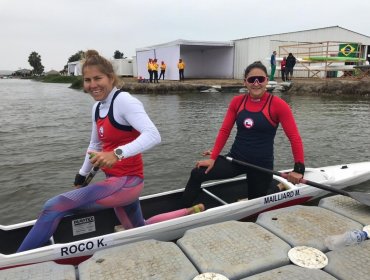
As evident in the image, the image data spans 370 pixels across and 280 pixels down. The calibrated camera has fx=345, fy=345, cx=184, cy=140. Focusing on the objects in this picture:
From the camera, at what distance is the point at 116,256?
3.15 m

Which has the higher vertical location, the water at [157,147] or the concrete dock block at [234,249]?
the concrete dock block at [234,249]

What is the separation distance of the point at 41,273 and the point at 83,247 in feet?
2.33

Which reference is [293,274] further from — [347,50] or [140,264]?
[347,50]

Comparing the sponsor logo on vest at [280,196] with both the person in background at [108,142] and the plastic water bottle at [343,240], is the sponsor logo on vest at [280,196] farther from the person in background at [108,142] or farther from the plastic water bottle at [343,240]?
the person in background at [108,142]

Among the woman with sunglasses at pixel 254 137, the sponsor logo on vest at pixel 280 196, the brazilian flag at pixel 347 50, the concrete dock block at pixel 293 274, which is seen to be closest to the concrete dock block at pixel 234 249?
the concrete dock block at pixel 293 274

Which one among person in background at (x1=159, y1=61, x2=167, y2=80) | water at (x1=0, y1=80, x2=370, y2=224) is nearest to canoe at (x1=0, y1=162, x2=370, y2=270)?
water at (x1=0, y1=80, x2=370, y2=224)

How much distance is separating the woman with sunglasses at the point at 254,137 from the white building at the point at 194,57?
26.4 metres

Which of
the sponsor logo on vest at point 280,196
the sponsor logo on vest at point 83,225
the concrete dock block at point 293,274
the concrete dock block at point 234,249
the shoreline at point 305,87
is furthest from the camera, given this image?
the shoreline at point 305,87

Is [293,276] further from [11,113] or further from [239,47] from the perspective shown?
[239,47]

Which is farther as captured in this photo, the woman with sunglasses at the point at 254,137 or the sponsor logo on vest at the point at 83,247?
the woman with sunglasses at the point at 254,137

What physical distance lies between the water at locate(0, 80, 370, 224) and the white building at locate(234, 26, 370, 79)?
40.0 ft

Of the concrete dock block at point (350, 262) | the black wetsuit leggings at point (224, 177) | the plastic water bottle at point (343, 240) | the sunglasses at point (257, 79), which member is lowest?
the concrete dock block at point (350, 262)

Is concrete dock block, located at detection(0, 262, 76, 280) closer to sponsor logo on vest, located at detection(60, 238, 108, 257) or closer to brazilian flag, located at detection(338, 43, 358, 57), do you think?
sponsor logo on vest, located at detection(60, 238, 108, 257)

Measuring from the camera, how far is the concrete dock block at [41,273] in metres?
2.88
